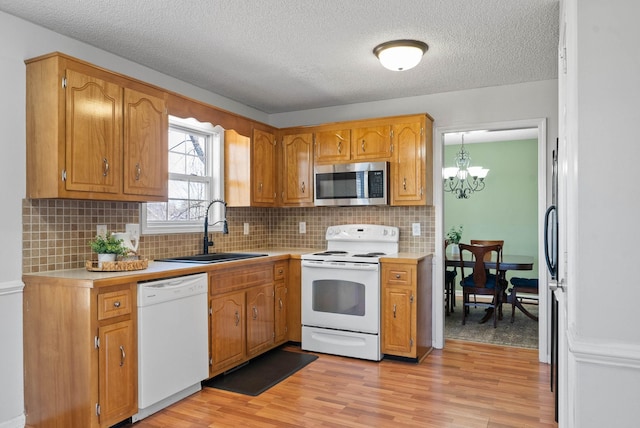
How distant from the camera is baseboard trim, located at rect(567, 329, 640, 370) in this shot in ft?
5.08

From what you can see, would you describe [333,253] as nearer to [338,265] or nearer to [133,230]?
[338,265]

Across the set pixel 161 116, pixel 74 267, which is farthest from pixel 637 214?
pixel 74 267

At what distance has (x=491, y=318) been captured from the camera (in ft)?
17.6

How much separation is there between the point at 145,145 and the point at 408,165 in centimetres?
224

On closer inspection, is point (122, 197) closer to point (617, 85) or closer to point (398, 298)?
point (398, 298)

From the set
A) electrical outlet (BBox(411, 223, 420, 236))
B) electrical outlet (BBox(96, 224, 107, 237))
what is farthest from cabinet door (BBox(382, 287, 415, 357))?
electrical outlet (BBox(96, 224, 107, 237))

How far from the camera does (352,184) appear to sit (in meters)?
4.27

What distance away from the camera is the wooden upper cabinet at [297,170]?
14.8 feet

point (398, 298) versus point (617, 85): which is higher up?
point (617, 85)

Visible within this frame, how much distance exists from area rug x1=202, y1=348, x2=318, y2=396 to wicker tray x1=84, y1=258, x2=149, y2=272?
1.05 meters

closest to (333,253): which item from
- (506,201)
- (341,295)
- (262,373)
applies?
(341,295)

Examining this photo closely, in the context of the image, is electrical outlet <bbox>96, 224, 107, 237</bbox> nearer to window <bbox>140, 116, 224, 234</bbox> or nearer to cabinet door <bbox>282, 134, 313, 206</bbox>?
window <bbox>140, 116, 224, 234</bbox>

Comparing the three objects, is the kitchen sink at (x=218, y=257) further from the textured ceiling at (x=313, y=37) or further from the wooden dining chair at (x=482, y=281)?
the wooden dining chair at (x=482, y=281)

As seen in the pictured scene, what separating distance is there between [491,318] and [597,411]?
3965mm
